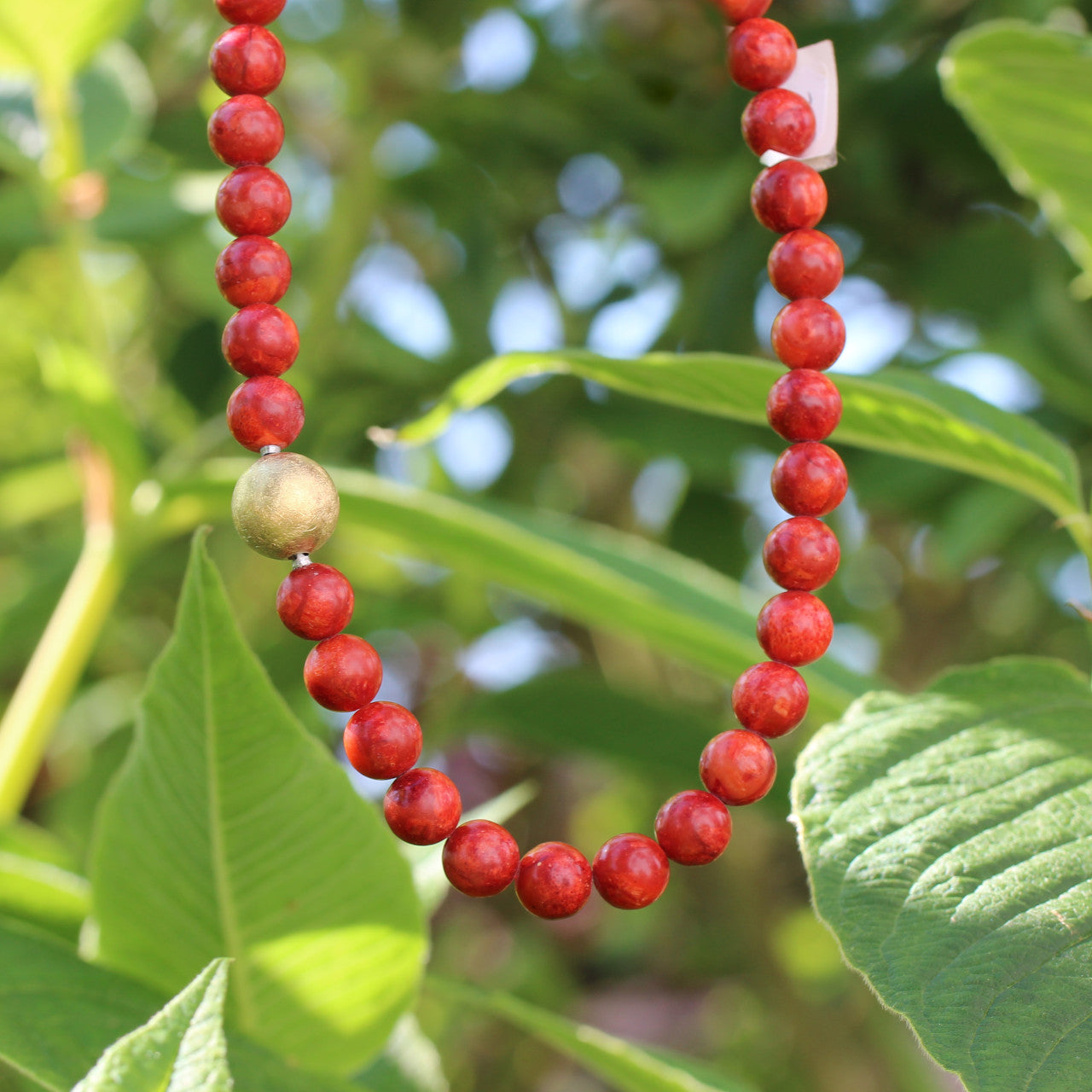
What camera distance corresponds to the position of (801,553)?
0.42 metres

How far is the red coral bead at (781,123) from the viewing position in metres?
0.44

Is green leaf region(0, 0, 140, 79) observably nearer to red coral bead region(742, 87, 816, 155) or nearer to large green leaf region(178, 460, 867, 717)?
large green leaf region(178, 460, 867, 717)

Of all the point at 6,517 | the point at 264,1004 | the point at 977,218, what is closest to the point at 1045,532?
the point at 977,218

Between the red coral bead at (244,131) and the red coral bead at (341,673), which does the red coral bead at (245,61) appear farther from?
the red coral bead at (341,673)

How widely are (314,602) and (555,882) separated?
0.11 metres

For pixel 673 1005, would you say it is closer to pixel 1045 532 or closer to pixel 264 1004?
pixel 1045 532

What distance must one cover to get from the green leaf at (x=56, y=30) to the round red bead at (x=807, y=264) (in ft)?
1.30

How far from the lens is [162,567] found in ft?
3.21

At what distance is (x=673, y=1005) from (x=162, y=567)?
0.85m

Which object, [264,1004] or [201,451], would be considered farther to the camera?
[201,451]

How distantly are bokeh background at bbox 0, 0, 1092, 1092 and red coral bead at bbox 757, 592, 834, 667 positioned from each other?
23 cm

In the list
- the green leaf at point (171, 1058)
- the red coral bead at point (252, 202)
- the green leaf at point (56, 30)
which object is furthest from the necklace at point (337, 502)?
the green leaf at point (56, 30)

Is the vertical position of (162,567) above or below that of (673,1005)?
above

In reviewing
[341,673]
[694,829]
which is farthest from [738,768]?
[341,673]
